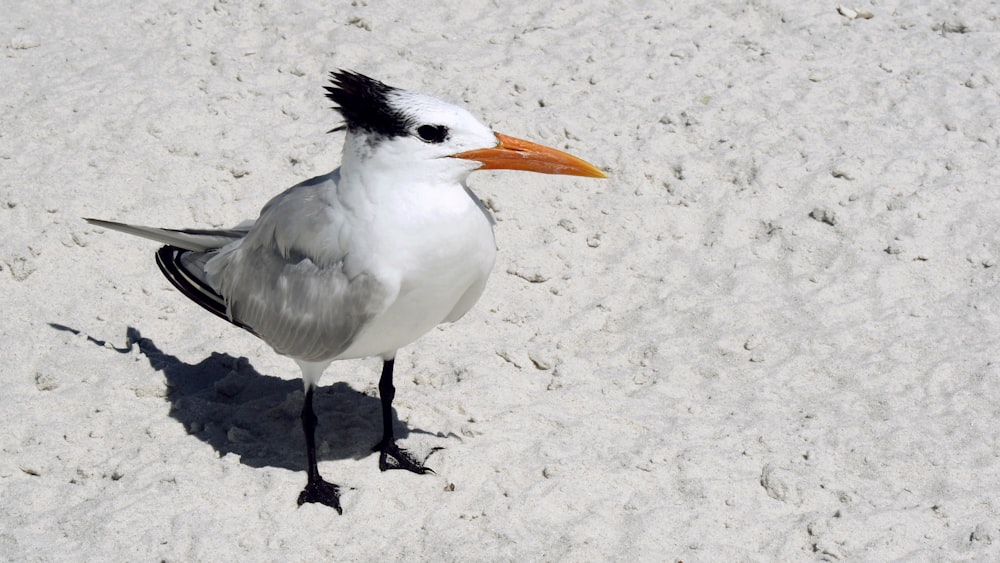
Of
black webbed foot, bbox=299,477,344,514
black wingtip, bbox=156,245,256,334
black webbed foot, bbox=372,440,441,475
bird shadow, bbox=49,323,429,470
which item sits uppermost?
black wingtip, bbox=156,245,256,334

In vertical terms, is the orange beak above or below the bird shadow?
above

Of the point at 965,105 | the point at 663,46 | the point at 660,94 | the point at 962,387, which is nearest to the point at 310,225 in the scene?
the point at 962,387

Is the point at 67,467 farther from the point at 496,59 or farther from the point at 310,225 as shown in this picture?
the point at 496,59

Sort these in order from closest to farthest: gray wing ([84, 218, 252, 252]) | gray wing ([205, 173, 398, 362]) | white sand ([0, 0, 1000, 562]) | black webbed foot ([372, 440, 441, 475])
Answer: gray wing ([205, 173, 398, 362]) → white sand ([0, 0, 1000, 562]) → black webbed foot ([372, 440, 441, 475]) → gray wing ([84, 218, 252, 252])

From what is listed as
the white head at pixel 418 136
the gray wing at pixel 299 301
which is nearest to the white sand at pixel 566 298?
the gray wing at pixel 299 301

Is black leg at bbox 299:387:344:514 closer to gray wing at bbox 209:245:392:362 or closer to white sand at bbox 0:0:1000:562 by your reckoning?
white sand at bbox 0:0:1000:562

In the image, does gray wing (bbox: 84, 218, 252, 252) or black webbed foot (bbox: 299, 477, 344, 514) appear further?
gray wing (bbox: 84, 218, 252, 252)

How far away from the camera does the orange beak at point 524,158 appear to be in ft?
13.6

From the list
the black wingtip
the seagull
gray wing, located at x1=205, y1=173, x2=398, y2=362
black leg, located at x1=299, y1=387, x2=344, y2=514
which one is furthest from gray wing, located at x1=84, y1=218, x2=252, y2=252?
black leg, located at x1=299, y1=387, x2=344, y2=514

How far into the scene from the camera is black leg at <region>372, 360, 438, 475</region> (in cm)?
499

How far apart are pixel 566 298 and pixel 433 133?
7.50ft

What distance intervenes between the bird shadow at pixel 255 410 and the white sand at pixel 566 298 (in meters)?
0.02

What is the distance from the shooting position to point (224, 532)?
4.52 m

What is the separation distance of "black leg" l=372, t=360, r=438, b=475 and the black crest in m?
1.30
